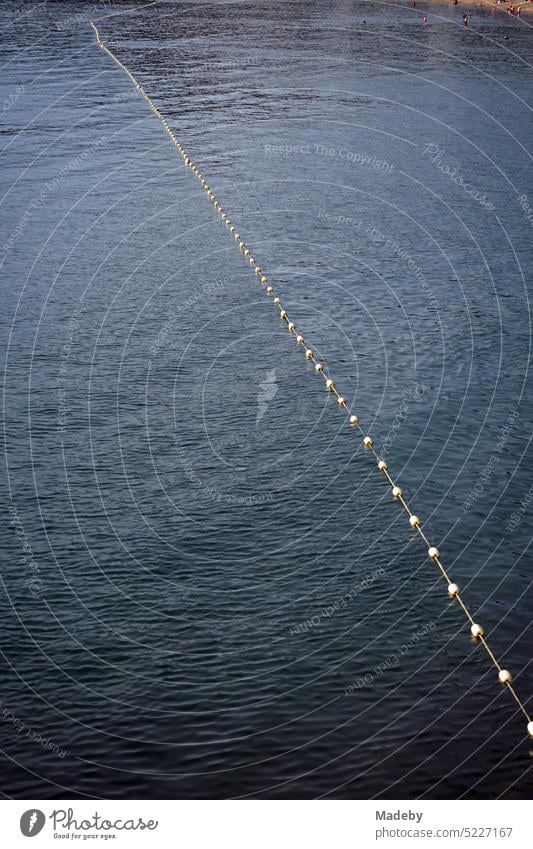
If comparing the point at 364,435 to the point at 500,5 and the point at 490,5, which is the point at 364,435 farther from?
the point at 500,5

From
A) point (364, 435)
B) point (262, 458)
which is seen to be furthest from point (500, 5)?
point (262, 458)

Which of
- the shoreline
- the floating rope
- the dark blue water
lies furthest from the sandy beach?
the floating rope

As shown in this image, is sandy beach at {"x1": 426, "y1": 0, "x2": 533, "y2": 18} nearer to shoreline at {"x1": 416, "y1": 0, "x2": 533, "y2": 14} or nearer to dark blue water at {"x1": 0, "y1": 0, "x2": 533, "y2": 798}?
shoreline at {"x1": 416, "y1": 0, "x2": 533, "y2": 14}

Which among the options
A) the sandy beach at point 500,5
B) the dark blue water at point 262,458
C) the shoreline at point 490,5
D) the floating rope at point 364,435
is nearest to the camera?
the dark blue water at point 262,458

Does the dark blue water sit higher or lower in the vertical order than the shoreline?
lower

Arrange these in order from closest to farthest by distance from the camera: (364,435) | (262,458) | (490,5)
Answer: (262,458) → (364,435) → (490,5)

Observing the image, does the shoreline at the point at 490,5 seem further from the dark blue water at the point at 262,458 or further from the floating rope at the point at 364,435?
the floating rope at the point at 364,435

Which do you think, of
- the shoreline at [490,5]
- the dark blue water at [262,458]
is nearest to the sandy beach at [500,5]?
the shoreline at [490,5]

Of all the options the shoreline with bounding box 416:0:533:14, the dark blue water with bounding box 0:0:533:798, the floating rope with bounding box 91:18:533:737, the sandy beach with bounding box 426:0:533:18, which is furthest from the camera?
the shoreline with bounding box 416:0:533:14

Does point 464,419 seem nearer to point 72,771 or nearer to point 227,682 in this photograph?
point 227,682

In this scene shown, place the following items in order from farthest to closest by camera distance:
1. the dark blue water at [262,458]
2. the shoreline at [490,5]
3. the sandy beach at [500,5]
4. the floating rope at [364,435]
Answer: the shoreline at [490,5]
the sandy beach at [500,5]
the floating rope at [364,435]
the dark blue water at [262,458]
